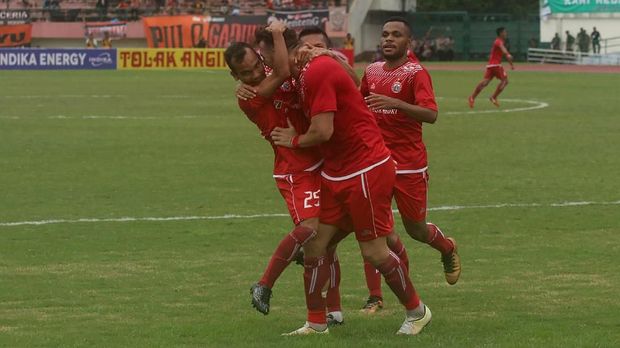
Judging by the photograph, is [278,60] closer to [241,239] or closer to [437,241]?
[437,241]

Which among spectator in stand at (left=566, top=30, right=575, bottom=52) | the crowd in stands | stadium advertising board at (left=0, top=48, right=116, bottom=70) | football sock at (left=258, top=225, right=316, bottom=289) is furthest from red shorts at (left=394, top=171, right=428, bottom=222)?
spectator in stand at (left=566, top=30, right=575, bottom=52)

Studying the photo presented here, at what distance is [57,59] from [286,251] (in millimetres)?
53836

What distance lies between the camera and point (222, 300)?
33.0 ft

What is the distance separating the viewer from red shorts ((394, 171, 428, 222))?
32.3 feet

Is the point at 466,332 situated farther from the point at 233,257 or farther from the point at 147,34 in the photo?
the point at 147,34

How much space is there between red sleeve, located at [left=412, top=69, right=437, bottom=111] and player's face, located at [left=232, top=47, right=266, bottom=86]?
140cm

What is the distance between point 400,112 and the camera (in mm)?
9703

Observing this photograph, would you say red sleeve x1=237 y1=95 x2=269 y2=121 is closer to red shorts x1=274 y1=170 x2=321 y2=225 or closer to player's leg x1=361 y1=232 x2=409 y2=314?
red shorts x1=274 y1=170 x2=321 y2=225

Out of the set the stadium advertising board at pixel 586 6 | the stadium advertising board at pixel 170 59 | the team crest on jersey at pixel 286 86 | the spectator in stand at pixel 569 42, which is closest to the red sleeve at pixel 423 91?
the team crest on jersey at pixel 286 86

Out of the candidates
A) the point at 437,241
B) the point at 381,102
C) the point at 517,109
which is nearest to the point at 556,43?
the point at 517,109

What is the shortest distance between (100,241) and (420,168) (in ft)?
15.0

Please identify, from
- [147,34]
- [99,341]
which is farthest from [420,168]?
[147,34]

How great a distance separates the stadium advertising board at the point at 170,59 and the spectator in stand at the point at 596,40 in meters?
22.0

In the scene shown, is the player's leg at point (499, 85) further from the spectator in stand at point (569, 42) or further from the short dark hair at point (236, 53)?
the spectator in stand at point (569, 42)
